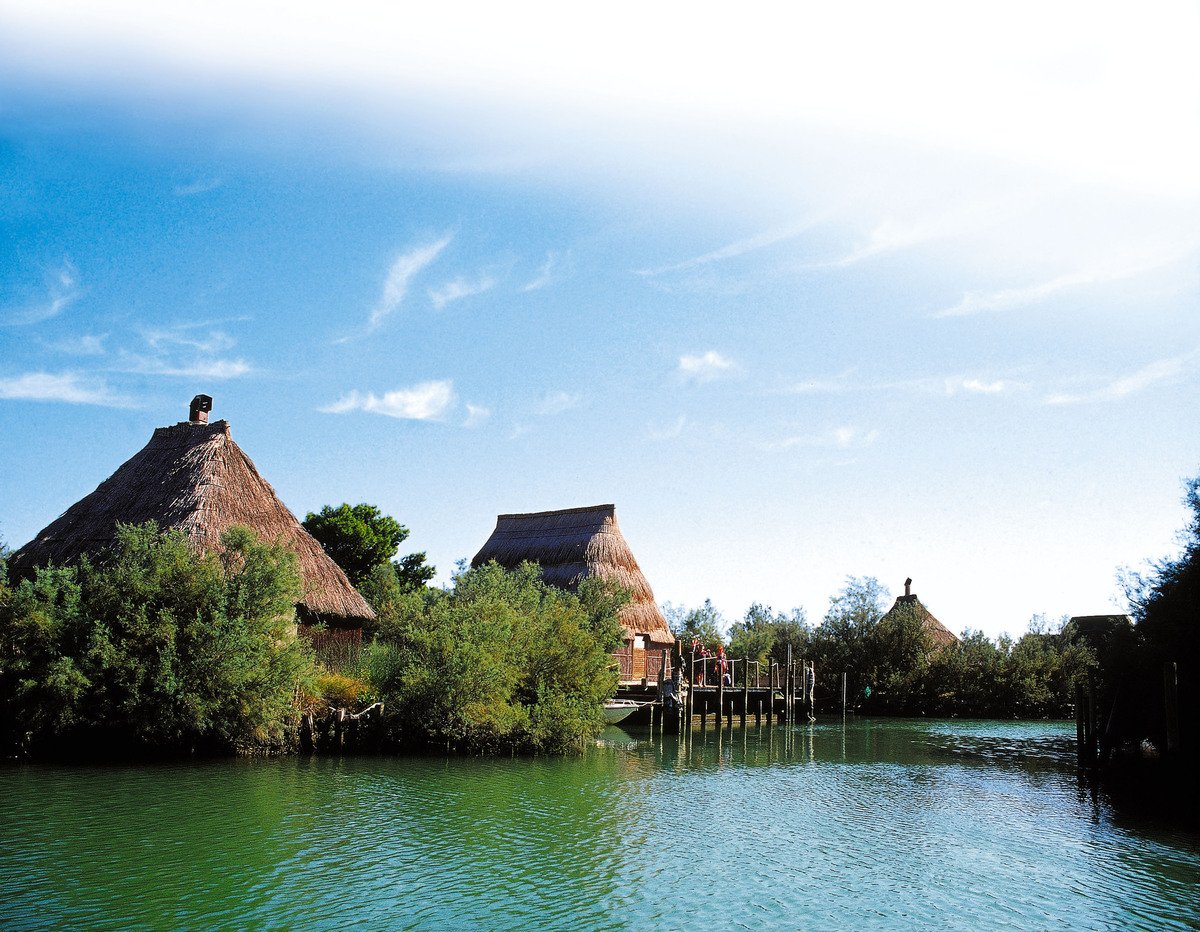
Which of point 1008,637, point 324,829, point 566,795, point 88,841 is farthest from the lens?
point 1008,637

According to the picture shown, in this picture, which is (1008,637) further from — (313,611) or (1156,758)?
(313,611)

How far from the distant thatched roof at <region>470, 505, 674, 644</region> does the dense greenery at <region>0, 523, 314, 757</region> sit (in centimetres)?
2264

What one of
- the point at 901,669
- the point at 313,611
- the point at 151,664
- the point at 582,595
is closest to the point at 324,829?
the point at 151,664

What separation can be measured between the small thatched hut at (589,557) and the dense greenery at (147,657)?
73.9 feet

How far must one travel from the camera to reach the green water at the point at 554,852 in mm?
10211

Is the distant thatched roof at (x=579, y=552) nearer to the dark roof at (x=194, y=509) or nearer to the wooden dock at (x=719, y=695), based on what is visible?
the wooden dock at (x=719, y=695)

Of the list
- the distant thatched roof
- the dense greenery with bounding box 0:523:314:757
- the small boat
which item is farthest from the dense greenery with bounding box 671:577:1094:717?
the dense greenery with bounding box 0:523:314:757

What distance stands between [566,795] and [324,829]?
210 inches

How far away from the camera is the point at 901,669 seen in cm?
5072

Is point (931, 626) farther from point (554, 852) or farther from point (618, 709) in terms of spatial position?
point (554, 852)

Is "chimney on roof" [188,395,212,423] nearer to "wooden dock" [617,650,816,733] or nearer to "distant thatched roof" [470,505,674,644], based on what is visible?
"wooden dock" [617,650,816,733]

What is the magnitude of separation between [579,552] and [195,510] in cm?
2362

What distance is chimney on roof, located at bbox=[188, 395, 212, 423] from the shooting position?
29672 millimetres

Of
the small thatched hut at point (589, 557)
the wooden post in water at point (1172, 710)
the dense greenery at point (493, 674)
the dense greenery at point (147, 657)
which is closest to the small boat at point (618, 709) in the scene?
the small thatched hut at point (589, 557)
